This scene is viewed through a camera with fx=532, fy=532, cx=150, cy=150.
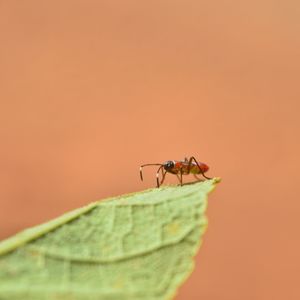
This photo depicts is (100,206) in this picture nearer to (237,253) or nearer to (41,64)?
(237,253)

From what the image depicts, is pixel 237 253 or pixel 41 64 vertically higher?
pixel 41 64

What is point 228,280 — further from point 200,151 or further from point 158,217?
point 158,217

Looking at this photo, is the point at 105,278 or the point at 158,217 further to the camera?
the point at 158,217

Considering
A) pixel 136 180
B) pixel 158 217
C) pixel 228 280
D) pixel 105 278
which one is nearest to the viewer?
pixel 105 278

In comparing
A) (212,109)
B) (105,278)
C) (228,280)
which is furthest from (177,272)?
(212,109)

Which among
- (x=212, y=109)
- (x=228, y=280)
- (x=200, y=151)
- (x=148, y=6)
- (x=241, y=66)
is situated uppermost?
(x=148, y=6)

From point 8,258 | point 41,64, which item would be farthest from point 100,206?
point 41,64

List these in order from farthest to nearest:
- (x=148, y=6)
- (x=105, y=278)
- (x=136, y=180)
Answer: (x=148, y=6) → (x=136, y=180) → (x=105, y=278)
